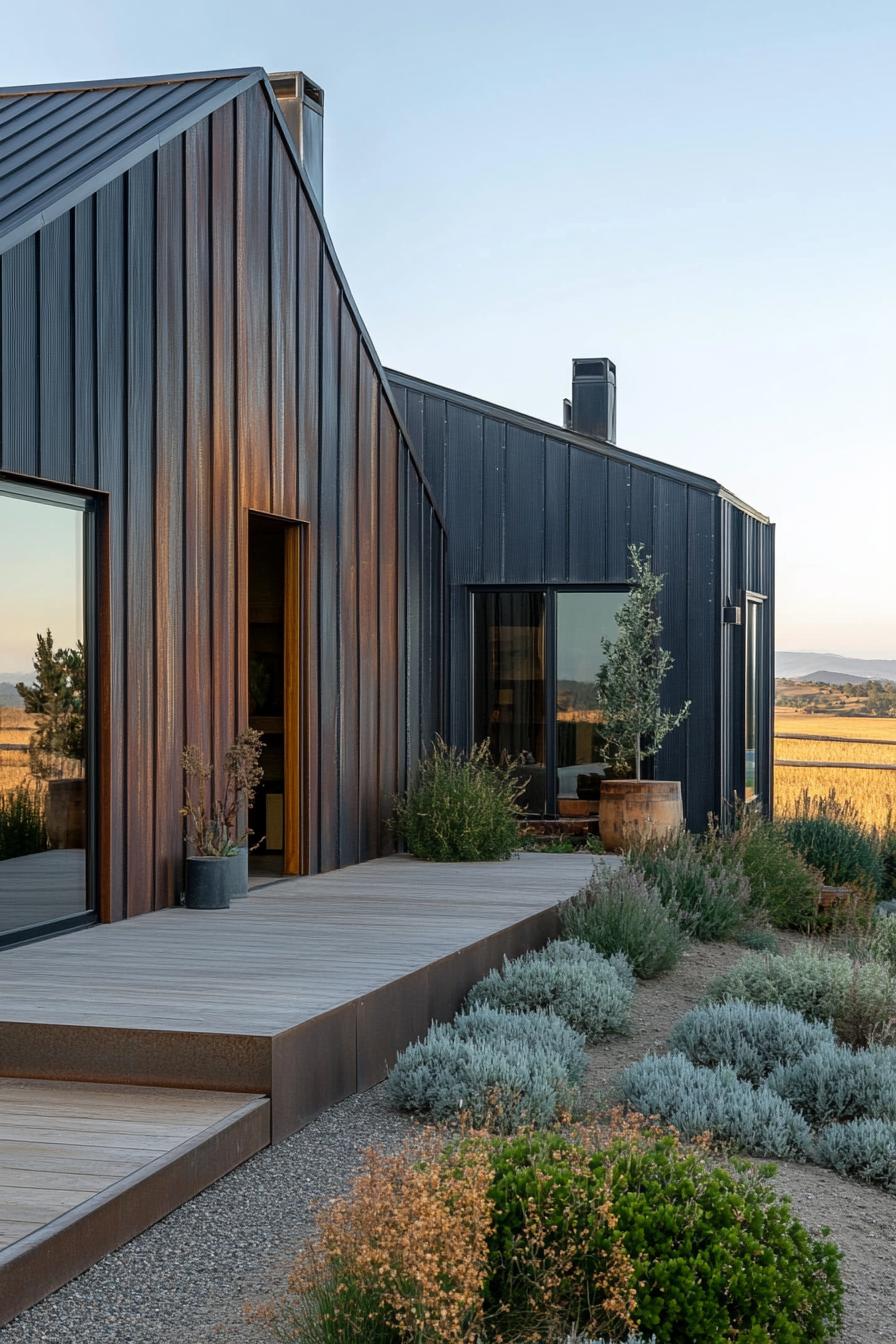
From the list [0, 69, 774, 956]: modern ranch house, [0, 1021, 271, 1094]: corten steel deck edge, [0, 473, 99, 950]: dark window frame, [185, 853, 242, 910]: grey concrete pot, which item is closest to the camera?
[0, 1021, 271, 1094]: corten steel deck edge

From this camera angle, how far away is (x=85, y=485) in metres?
5.93

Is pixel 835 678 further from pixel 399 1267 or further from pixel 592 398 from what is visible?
pixel 399 1267

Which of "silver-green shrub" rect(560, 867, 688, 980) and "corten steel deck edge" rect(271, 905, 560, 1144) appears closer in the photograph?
"corten steel deck edge" rect(271, 905, 560, 1144)

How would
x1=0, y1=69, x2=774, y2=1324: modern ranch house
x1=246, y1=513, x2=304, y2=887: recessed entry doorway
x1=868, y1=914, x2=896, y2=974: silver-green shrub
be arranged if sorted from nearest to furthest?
1. x1=0, y1=69, x2=774, y2=1324: modern ranch house
2. x1=868, y1=914, x2=896, y2=974: silver-green shrub
3. x1=246, y1=513, x2=304, y2=887: recessed entry doorway

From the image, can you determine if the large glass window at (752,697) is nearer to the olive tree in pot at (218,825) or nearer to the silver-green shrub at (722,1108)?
the olive tree in pot at (218,825)

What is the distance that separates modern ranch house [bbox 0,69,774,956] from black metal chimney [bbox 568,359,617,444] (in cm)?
198

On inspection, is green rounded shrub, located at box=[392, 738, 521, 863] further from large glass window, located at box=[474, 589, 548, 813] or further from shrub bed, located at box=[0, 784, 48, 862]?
shrub bed, located at box=[0, 784, 48, 862]

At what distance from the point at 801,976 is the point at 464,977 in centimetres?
140

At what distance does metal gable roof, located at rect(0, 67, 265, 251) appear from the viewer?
5.71m

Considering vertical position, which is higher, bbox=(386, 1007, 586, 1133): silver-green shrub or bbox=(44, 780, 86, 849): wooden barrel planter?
bbox=(44, 780, 86, 849): wooden barrel planter

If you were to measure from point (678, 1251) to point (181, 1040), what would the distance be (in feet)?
5.97

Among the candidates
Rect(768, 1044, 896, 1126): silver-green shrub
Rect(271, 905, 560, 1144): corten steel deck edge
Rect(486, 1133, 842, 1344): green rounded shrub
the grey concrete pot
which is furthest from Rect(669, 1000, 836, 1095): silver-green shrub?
the grey concrete pot

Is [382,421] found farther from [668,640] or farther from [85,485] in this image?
[85,485]

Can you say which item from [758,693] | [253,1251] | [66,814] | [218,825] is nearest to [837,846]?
[758,693]
